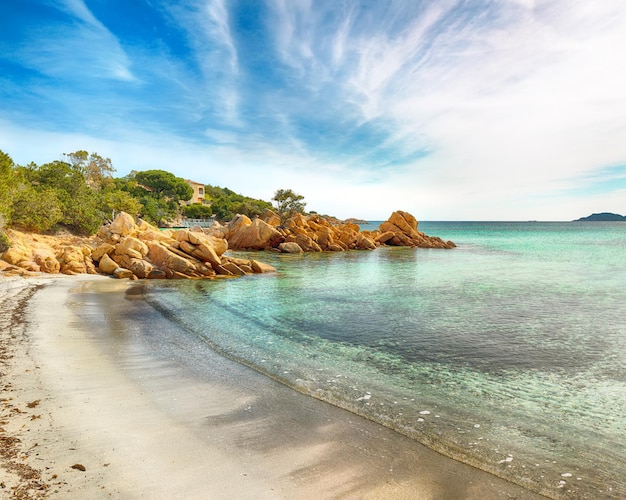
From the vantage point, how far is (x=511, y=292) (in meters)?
20.1

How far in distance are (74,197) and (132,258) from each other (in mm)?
19836

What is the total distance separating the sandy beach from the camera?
14.3ft

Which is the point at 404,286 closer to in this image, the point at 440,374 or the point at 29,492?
the point at 440,374

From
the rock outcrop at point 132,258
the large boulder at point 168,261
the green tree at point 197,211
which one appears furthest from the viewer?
the green tree at point 197,211

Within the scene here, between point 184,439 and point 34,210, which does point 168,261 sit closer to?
point 34,210

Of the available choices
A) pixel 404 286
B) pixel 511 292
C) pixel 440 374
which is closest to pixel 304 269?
pixel 404 286

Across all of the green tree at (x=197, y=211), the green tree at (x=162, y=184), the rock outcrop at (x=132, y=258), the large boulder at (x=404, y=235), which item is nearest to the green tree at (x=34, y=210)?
the rock outcrop at (x=132, y=258)

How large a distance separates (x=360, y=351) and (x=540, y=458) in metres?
5.34

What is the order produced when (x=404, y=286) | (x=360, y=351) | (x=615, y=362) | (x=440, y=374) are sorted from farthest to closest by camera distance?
(x=404, y=286) → (x=360, y=351) → (x=615, y=362) → (x=440, y=374)

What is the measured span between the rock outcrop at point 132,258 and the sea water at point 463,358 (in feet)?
9.37

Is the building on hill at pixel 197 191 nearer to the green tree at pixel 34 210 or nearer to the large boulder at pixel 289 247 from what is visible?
the large boulder at pixel 289 247

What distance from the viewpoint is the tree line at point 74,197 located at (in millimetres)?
28206

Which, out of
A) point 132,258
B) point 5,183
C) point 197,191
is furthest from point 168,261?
point 197,191

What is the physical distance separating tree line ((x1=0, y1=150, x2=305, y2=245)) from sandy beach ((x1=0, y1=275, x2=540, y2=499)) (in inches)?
794
